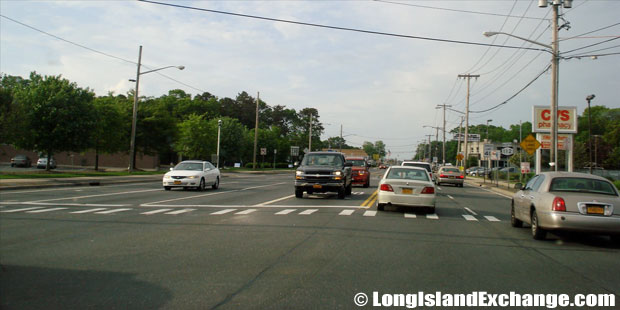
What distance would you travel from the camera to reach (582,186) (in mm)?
10414

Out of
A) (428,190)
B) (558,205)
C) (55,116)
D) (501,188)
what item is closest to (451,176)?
(501,188)

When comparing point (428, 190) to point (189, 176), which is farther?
point (189, 176)

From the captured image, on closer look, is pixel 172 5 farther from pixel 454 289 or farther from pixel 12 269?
pixel 454 289

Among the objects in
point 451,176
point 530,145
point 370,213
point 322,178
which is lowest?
point 370,213

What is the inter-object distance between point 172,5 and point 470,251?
1588cm

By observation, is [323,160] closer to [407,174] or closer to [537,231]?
[407,174]

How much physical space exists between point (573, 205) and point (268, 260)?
612cm

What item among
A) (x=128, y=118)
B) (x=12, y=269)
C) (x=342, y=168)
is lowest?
(x=12, y=269)

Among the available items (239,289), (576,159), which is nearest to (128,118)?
(239,289)

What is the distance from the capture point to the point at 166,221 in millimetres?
12328

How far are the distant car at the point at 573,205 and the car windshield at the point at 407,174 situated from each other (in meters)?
4.63

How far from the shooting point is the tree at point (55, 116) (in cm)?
3319

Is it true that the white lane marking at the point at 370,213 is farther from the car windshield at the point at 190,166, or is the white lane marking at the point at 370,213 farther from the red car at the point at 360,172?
the red car at the point at 360,172

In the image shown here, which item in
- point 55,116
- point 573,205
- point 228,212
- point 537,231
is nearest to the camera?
point 573,205
